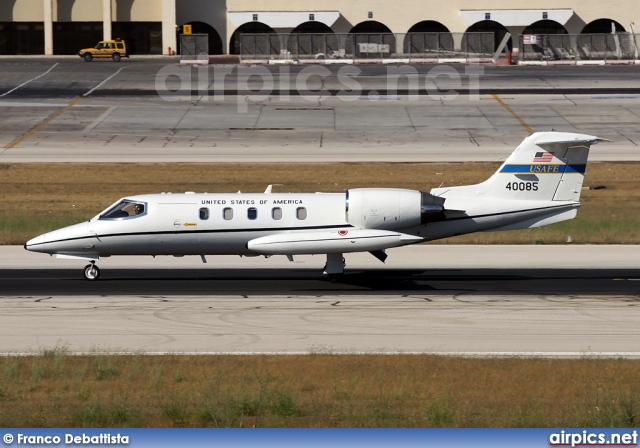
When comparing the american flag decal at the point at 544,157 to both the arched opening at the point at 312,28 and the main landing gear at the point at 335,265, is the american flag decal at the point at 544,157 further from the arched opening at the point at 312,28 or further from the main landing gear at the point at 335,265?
the arched opening at the point at 312,28

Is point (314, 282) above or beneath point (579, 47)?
beneath

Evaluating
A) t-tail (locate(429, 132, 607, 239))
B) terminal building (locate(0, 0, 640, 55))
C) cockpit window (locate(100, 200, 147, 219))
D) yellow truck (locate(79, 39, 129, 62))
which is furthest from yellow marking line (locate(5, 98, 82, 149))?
terminal building (locate(0, 0, 640, 55))

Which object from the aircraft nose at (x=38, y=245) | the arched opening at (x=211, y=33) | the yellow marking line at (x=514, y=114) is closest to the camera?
the aircraft nose at (x=38, y=245)

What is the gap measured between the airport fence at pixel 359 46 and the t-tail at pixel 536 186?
67852 millimetres

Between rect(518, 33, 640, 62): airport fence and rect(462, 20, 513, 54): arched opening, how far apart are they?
11.3ft

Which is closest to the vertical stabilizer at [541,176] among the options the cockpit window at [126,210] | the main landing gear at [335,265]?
the main landing gear at [335,265]

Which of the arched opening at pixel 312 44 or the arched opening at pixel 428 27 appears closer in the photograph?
the arched opening at pixel 312 44

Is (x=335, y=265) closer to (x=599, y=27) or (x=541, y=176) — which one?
(x=541, y=176)

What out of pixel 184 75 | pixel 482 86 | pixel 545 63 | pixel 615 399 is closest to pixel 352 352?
pixel 615 399

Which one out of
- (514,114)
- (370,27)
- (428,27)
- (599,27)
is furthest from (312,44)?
(514,114)

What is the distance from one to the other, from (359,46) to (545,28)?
2277cm

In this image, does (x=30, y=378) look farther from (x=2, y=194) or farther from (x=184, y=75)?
(x=184, y=75)

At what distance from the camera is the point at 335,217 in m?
29.9

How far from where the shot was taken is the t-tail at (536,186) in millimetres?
30531
